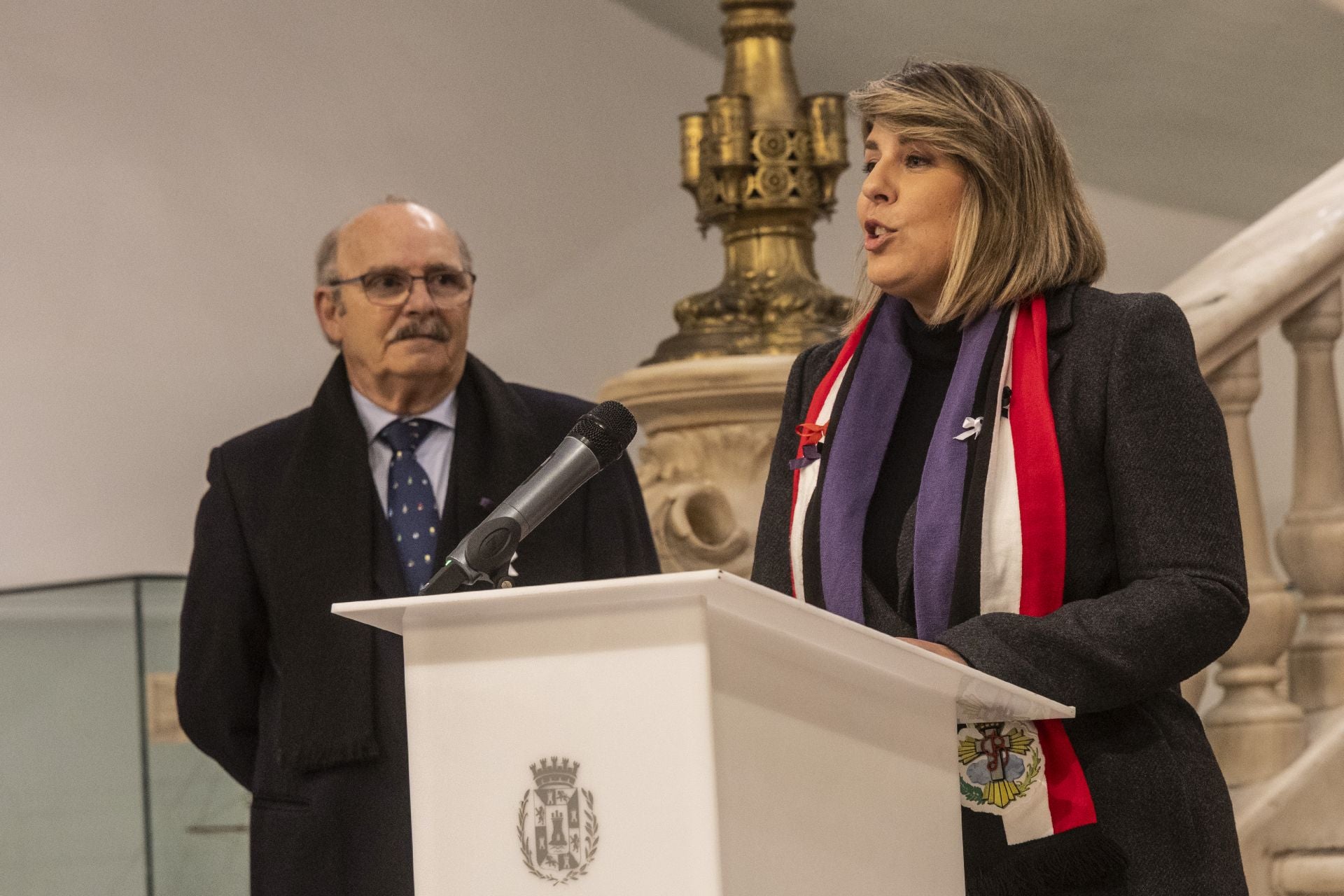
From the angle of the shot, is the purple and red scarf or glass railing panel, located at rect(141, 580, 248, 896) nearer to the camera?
the purple and red scarf

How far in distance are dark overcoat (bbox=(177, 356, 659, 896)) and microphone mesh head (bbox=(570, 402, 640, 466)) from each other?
1126 millimetres

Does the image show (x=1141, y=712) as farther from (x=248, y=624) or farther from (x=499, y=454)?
(x=248, y=624)

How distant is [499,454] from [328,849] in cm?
66

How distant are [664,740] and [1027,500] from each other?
0.62 metres

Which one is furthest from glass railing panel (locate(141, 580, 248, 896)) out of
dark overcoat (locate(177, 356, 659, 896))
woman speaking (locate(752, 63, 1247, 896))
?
woman speaking (locate(752, 63, 1247, 896))

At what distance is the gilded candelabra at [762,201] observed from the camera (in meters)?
4.22

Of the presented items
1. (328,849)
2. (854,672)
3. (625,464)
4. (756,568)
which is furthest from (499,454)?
(854,672)

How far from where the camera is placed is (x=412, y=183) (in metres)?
5.88

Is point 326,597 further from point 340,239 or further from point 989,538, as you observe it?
point 989,538

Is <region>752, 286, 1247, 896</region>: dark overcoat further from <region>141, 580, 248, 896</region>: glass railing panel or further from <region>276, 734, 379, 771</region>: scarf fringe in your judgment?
<region>141, 580, 248, 896</region>: glass railing panel

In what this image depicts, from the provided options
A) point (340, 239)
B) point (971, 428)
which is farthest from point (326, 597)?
point (971, 428)

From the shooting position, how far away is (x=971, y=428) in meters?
1.91

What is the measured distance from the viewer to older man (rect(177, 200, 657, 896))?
106 inches

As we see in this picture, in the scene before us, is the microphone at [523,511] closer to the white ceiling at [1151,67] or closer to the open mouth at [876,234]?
the open mouth at [876,234]
